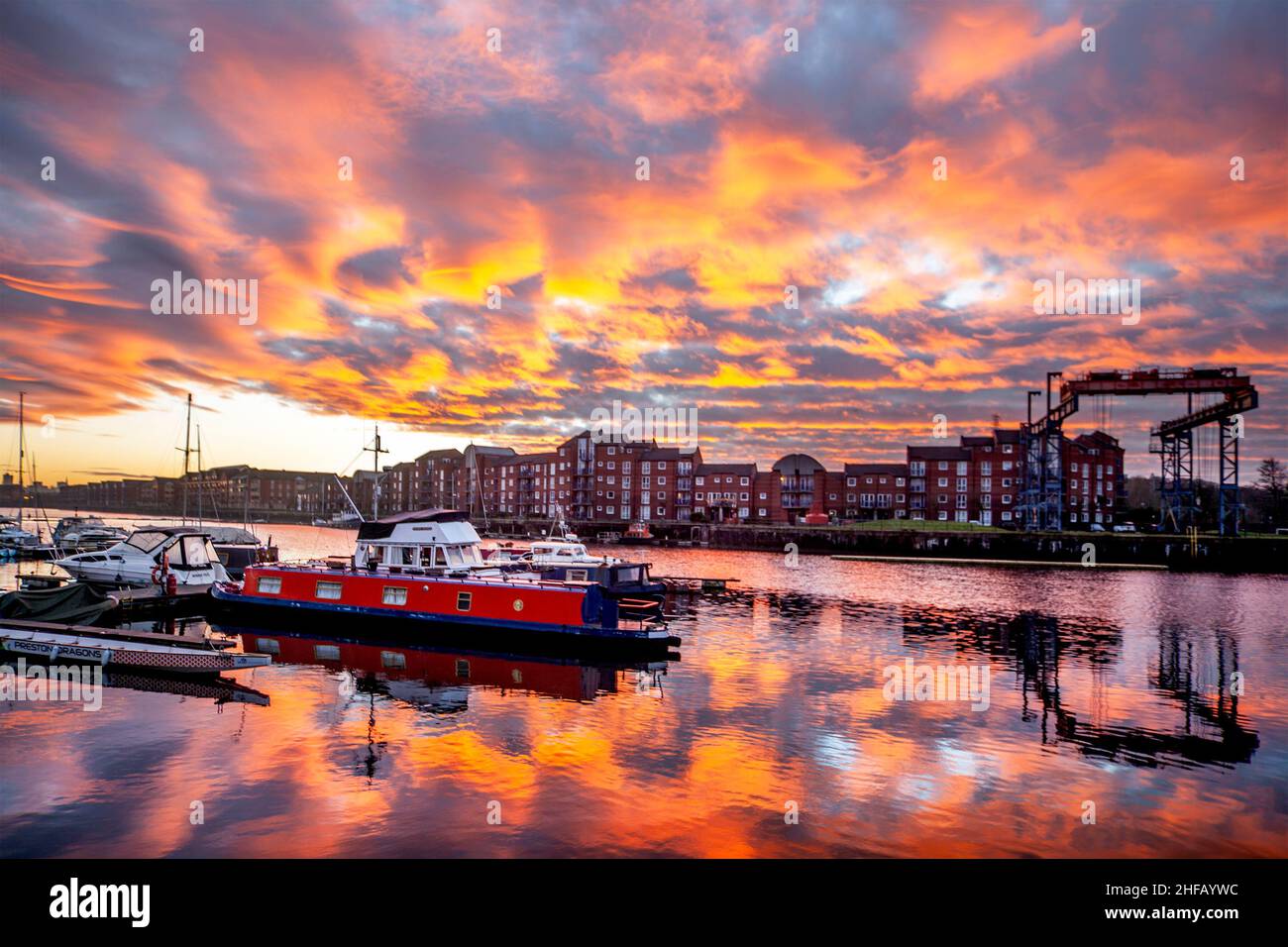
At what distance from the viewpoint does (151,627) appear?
36.9 metres

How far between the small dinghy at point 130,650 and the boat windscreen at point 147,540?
21.0 m

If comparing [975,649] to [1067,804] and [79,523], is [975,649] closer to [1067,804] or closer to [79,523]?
[1067,804]

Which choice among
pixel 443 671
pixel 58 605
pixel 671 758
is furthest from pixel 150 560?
pixel 671 758

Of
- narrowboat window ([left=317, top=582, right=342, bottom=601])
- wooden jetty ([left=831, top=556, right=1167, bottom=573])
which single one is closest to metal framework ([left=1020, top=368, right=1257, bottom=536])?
wooden jetty ([left=831, top=556, right=1167, bottom=573])

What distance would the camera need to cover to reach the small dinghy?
25.0 m

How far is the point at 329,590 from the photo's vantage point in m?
35.6

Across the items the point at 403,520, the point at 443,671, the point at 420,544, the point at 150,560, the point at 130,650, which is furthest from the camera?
the point at 150,560

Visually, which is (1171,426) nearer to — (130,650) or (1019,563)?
(1019,563)

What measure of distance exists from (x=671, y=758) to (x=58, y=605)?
91.8 ft

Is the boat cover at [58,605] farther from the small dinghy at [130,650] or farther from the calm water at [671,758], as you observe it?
the calm water at [671,758]

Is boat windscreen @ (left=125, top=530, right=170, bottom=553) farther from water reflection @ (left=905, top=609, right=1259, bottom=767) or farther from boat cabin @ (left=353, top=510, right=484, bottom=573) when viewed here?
water reflection @ (left=905, top=609, right=1259, bottom=767)

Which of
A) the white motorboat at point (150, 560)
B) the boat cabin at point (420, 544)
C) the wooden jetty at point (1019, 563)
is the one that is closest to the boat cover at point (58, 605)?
the boat cabin at point (420, 544)
